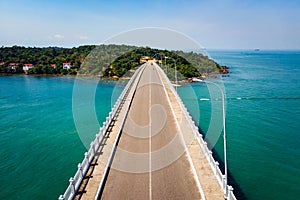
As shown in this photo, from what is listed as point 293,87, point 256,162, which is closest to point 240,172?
point 256,162

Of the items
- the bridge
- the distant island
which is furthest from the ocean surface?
the distant island

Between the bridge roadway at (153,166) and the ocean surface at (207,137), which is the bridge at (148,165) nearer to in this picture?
the bridge roadway at (153,166)

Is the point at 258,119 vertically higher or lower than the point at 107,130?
lower

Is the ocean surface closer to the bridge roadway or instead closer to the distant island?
the bridge roadway

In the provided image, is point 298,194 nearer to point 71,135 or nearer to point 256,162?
point 256,162

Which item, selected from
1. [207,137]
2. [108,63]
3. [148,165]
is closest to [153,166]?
[148,165]

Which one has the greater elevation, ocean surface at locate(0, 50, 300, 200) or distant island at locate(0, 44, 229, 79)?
distant island at locate(0, 44, 229, 79)

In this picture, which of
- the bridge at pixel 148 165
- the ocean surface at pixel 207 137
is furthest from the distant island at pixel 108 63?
the bridge at pixel 148 165

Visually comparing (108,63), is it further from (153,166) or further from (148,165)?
(153,166)
